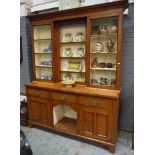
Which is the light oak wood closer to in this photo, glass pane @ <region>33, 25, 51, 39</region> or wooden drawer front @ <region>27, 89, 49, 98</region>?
wooden drawer front @ <region>27, 89, 49, 98</region>

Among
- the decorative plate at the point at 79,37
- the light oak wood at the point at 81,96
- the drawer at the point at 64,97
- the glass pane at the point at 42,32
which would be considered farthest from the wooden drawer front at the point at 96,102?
the glass pane at the point at 42,32

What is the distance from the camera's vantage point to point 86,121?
224 centimetres

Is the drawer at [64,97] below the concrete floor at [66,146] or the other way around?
the other way around

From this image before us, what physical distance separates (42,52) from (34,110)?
1.11m

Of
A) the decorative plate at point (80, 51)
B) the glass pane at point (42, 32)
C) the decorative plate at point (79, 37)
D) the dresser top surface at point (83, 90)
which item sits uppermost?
the glass pane at point (42, 32)

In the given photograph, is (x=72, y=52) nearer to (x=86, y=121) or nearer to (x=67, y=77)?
(x=67, y=77)

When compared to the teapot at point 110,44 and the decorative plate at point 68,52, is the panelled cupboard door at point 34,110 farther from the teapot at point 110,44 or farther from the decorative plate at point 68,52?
the teapot at point 110,44

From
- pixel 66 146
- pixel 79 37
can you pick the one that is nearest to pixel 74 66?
pixel 79 37

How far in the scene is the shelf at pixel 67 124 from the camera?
2.48 meters

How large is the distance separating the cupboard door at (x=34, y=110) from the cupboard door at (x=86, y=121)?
0.87 m
